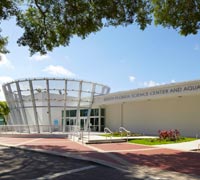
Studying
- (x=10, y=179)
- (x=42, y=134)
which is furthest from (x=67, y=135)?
(x=10, y=179)

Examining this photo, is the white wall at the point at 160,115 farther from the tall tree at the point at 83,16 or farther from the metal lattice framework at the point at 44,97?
the tall tree at the point at 83,16

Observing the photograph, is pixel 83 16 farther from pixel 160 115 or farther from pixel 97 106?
pixel 97 106

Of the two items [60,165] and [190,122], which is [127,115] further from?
[60,165]

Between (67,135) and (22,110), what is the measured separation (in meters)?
8.63

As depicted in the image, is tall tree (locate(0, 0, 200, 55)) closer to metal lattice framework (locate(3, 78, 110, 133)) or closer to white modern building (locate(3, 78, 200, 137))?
white modern building (locate(3, 78, 200, 137))

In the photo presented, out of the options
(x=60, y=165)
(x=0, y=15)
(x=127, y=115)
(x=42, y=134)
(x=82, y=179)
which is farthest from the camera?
(x=127, y=115)

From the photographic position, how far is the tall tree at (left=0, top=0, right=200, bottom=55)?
1454 centimetres

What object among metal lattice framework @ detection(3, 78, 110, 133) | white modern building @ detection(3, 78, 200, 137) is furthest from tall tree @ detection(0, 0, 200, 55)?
metal lattice framework @ detection(3, 78, 110, 133)

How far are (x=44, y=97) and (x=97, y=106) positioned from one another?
8.48 meters

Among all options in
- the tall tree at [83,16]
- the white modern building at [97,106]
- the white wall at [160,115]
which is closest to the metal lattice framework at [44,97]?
the white modern building at [97,106]

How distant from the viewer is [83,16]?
1511 centimetres

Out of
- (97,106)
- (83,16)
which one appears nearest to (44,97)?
(97,106)

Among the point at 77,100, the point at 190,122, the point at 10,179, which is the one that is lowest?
the point at 10,179

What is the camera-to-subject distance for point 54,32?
640 inches
